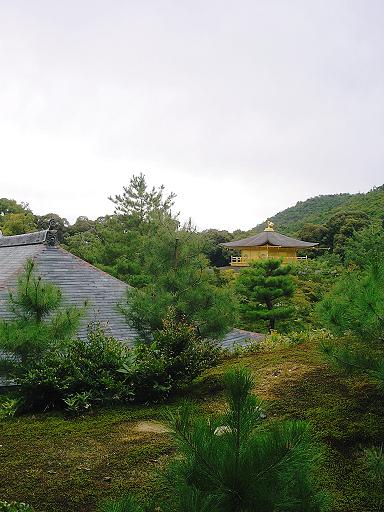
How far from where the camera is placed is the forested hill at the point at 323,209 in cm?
3236

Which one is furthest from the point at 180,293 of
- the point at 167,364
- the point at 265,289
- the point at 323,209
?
the point at 323,209

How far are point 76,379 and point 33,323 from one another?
936 mm

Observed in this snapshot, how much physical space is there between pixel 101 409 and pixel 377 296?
9.33 feet

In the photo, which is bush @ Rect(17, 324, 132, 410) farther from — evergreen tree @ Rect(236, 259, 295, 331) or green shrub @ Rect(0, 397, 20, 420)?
evergreen tree @ Rect(236, 259, 295, 331)

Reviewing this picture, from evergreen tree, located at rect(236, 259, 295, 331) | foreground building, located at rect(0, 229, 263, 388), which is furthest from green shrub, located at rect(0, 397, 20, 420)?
evergreen tree, located at rect(236, 259, 295, 331)

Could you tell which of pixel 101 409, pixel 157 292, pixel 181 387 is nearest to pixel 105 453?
pixel 101 409

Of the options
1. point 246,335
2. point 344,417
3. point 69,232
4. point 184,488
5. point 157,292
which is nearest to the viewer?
point 184,488

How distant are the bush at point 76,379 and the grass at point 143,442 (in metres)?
0.23

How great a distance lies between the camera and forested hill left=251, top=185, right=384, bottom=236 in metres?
32.4

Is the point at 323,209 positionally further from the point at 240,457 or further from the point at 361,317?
the point at 240,457

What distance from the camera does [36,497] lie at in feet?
9.59

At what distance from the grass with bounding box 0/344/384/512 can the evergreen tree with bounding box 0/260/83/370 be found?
2.68ft

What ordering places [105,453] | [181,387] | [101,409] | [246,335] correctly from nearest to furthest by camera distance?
[105,453]
[101,409]
[181,387]
[246,335]

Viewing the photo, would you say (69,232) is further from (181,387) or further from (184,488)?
(184,488)
